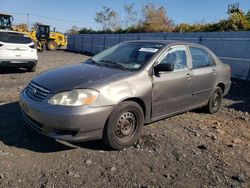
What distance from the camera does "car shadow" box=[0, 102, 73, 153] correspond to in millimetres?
4301

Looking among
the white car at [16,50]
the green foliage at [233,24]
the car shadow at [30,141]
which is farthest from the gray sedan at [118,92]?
A: the green foliage at [233,24]

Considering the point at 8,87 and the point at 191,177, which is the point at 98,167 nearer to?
the point at 191,177

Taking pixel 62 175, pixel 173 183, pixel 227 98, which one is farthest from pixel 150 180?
pixel 227 98

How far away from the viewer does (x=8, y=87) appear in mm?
8555

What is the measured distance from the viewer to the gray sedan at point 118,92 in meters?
3.94

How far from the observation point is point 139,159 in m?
4.15

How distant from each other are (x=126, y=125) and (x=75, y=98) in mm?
895

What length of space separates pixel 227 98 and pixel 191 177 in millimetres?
5417

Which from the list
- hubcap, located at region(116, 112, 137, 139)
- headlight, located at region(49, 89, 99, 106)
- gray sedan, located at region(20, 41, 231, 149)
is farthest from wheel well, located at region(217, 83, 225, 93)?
headlight, located at region(49, 89, 99, 106)

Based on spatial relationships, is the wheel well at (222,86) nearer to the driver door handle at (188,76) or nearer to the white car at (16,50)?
the driver door handle at (188,76)

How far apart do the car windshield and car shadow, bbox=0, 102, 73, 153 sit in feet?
5.02

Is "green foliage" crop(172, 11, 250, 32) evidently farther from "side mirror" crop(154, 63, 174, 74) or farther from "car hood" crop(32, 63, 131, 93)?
"car hood" crop(32, 63, 131, 93)

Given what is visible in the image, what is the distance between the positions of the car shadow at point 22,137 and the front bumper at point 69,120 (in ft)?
1.12

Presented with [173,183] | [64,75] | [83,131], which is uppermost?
[64,75]
